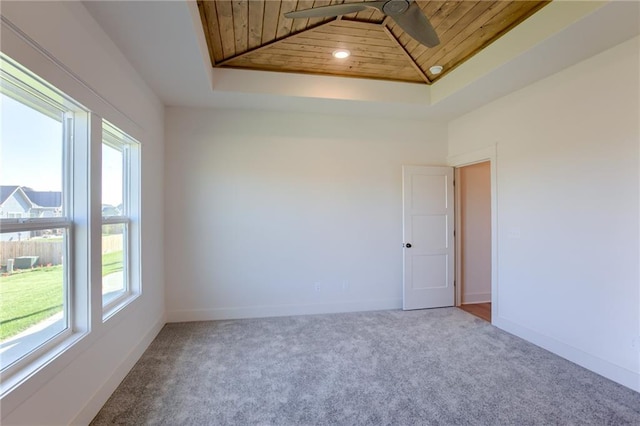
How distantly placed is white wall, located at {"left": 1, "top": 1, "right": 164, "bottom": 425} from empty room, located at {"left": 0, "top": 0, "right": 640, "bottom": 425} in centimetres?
2

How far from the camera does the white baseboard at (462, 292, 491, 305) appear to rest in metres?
4.62

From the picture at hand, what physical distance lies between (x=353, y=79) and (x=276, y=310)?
308cm

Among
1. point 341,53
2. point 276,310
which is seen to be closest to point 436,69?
point 341,53

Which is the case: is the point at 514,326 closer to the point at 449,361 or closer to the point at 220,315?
the point at 449,361

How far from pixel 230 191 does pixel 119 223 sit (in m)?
1.43

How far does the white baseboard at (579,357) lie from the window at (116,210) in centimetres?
402

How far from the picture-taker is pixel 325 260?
13.9 feet

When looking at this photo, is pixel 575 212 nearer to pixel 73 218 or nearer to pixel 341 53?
pixel 341 53

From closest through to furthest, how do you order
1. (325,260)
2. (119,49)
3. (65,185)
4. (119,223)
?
(65,185)
(119,49)
(119,223)
(325,260)

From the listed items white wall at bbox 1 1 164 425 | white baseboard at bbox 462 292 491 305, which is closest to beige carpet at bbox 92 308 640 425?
white wall at bbox 1 1 164 425

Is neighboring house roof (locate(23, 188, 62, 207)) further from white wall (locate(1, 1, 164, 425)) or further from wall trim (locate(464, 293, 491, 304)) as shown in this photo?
wall trim (locate(464, 293, 491, 304))

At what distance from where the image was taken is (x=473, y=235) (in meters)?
4.66

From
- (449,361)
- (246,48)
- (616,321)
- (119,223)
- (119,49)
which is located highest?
(246,48)

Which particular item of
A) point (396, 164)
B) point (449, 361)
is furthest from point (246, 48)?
point (449, 361)
